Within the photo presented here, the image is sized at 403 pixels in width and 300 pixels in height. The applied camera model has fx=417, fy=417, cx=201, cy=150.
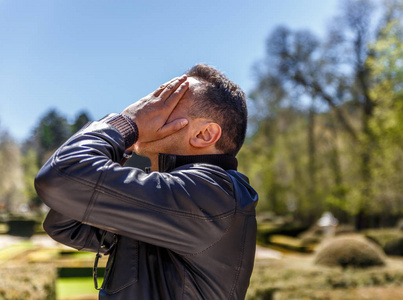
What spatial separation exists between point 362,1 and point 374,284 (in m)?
12.5

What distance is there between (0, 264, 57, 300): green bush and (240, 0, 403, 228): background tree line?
7.36m

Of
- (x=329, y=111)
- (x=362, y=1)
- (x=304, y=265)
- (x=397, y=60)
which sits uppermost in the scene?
(x=362, y=1)

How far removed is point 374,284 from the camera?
936cm

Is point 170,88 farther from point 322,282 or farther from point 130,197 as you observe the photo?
point 322,282

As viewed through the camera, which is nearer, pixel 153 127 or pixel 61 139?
pixel 153 127

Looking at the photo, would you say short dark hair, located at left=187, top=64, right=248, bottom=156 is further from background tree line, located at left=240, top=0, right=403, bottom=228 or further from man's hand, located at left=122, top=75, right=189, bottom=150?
background tree line, located at left=240, top=0, right=403, bottom=228

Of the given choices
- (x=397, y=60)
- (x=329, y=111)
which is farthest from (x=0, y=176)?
(x=329, y=111)

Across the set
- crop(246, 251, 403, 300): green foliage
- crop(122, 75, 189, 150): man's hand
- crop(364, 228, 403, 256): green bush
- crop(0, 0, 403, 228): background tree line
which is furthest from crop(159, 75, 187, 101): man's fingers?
crop(364, 228, 403, 256): green bush

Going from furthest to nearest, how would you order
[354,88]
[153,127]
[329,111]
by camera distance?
[329,111]
[354,88]
[153,127]

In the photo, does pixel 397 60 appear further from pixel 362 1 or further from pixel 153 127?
pixel 362 1

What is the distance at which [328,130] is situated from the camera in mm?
23438

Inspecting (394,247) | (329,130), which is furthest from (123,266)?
(329,130)

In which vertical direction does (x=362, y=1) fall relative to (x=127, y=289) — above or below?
above

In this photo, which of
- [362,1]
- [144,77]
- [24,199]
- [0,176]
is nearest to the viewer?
[144,77]
